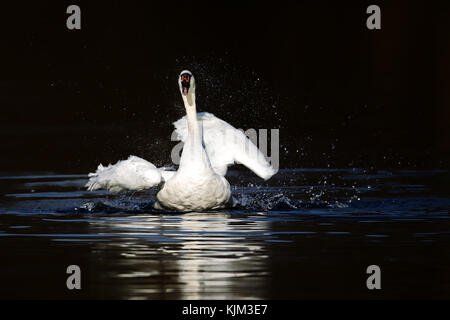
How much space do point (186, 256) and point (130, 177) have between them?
3.57m

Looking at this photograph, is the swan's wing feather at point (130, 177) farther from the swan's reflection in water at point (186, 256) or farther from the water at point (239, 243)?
the swan's reflection in water at point (186, 256)

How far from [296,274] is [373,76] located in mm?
22740

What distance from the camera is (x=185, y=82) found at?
1547 cm

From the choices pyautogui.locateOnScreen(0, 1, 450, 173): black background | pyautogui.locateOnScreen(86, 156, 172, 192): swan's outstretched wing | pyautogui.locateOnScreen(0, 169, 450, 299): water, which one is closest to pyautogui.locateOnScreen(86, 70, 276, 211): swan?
pyautogui.locateOnScreen(86, 156, 172, 192): swan's outstretched wing

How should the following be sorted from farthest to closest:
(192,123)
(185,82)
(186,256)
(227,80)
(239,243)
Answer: (227,80), (192,123), (185,82), (239,243), (186,256)

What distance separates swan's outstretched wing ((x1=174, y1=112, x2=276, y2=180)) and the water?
447 millimetres

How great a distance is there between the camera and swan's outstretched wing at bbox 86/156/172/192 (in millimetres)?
14852

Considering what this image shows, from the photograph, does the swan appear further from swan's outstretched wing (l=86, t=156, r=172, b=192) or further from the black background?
the black background

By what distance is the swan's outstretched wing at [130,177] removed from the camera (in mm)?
14852

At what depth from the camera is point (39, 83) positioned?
3139 cm

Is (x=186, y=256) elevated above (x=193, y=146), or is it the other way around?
(x=193, y=146)

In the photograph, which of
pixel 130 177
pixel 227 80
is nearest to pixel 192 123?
pixel 130 177

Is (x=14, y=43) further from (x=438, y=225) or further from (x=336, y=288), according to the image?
(x=336, y=288)

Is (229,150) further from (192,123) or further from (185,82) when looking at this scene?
(185,82)
